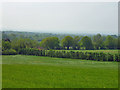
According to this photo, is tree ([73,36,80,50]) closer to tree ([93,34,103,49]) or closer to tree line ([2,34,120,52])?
tree line ([2,34,120,52])

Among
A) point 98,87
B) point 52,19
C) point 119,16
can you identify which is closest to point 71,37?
point 52,19

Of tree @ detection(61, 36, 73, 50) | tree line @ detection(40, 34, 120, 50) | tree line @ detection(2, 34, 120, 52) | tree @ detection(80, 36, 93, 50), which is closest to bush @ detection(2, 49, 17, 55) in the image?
tree line @ detection(2, 34, 120, 52)

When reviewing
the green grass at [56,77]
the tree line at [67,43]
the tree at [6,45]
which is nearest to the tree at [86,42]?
the tree line at [67,43]

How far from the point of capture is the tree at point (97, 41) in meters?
8.77

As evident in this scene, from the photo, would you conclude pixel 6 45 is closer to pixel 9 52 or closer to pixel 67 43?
pixel 9 52

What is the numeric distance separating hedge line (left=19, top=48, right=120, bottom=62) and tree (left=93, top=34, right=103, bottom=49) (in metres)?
0.49

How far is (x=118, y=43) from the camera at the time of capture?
883 cm

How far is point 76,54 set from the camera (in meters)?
8.16

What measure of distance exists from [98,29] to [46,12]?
324cm

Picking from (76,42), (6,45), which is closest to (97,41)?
(76,42)

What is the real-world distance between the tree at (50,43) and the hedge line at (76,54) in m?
0.37

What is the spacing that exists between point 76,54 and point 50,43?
163cm

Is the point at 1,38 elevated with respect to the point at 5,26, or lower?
lower

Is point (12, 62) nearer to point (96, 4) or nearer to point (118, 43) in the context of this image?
point (96, 4)
